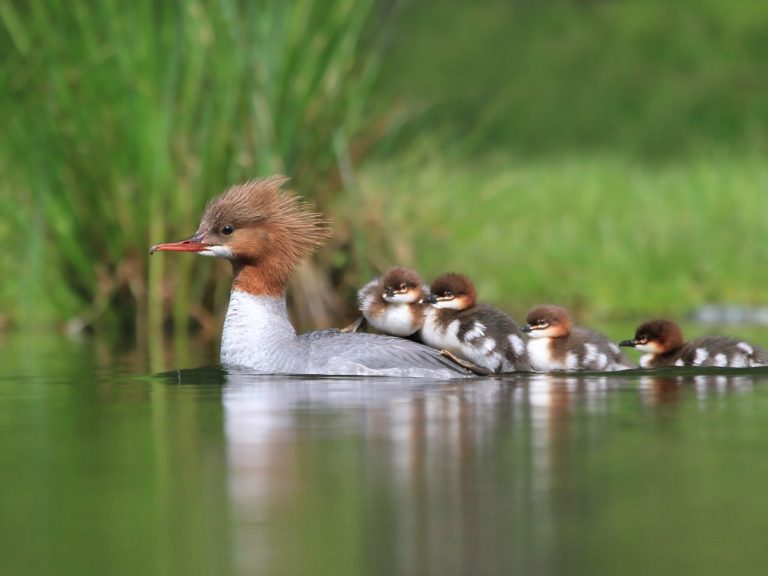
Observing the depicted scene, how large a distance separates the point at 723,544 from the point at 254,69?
6431 mm

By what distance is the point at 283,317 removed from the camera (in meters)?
7.25

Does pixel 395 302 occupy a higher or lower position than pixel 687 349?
higher

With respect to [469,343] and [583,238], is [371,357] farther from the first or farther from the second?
[583,238]

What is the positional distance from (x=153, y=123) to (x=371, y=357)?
11.6 ft

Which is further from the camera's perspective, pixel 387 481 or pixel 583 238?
pixel 583 238

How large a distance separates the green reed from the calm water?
3349 mm

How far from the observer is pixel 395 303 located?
7508mm

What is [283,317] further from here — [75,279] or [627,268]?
[627,268]

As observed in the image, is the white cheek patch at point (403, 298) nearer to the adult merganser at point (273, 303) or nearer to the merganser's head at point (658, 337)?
the adult merganser at point (273, 303)

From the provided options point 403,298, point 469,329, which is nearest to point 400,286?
point 403,298

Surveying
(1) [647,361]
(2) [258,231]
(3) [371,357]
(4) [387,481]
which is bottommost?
(4) [387,481]

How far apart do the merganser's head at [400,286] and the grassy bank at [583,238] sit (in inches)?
111

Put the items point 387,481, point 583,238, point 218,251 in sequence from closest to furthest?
point 387,481
point 218,251
point 583,238

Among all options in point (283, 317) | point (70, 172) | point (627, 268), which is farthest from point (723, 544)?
point (627, 268)
